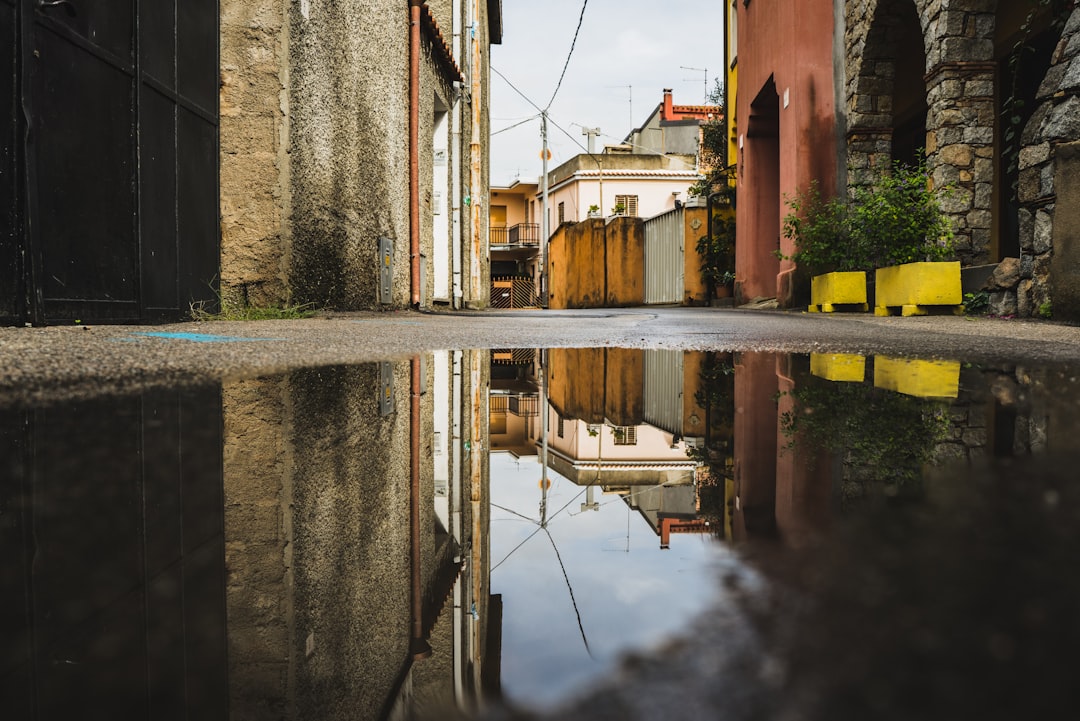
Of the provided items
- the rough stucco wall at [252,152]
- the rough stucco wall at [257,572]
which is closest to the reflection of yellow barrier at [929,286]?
the rough stucco wall at [252,152]

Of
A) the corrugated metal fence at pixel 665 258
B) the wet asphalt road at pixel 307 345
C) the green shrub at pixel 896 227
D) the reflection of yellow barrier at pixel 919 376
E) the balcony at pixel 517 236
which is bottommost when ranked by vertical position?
the reflection of yellow barrier at pixel 919 376

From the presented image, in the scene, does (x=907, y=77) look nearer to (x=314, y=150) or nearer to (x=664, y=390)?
(x=314, y=150)

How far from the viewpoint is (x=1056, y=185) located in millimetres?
4594

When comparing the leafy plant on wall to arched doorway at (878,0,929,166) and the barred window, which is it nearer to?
arched doorway at (878,0,929,166)

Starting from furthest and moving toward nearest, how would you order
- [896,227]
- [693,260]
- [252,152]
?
[693,260] → [896,227] → [252,152]

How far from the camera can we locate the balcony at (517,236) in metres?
35.3

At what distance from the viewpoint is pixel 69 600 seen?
0.54 m

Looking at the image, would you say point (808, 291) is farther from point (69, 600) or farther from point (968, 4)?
point (69, 600)

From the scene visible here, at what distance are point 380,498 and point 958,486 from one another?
23.9 inches

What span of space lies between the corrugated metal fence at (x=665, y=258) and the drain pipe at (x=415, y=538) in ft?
52.1

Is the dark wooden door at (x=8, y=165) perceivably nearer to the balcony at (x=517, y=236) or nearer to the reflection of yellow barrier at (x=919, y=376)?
the reflection of yellow barrier at (x=919, y=376)

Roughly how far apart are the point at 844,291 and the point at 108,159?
6.33m

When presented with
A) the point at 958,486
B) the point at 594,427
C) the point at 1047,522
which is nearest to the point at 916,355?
the point at 594,427

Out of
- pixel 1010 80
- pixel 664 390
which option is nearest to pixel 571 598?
pixel 664 390
